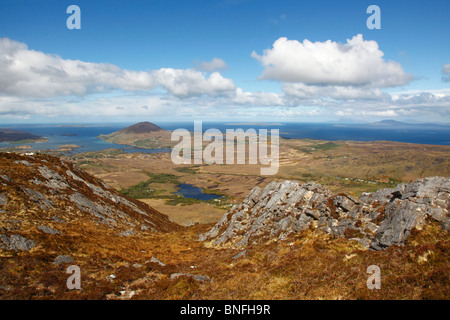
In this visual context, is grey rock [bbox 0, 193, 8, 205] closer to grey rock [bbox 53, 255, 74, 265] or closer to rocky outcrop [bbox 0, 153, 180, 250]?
rocky outcrop [bbox 0, 153, 180, 250]

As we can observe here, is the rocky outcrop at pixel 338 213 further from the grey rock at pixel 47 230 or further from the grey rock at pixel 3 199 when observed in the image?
the grey rock at pixel 3 199

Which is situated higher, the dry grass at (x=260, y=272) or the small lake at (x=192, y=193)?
the dry grass at (x=260, y=272)

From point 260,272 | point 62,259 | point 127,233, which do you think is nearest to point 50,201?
point 127,233

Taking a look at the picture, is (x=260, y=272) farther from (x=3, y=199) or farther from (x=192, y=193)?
(x=192, y=193)

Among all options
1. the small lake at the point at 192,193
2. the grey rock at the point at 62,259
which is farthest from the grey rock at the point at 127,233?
the small lake at the point at 192,193

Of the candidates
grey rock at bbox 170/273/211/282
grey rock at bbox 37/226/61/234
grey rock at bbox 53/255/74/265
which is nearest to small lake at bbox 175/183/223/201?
grey rock at bbox 37/226/61/234

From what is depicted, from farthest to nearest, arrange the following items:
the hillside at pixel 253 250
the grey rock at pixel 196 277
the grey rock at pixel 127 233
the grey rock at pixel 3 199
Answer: the grey rock at pixel 127 233 < the grey rock at pixel 3 199 < the grey rock at pixel 196 277 < the hillside at pixel 253 250
